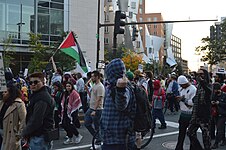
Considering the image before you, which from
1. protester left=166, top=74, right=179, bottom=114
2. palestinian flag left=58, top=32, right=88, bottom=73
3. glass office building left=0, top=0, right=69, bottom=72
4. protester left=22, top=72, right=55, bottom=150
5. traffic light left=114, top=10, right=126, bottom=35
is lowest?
protester left=166, top=74, right=179, bottom=114

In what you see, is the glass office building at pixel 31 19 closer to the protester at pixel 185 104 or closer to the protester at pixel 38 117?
the protester at pixel 185 104

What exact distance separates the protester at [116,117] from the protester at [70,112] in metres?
4.67

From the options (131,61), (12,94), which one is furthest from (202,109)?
(131,61)

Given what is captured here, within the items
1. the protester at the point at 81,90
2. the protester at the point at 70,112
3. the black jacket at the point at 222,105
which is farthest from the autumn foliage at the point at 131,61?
the black jacket at the point at 222,105

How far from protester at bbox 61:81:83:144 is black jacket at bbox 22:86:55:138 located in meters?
3.84

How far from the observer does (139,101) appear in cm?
402

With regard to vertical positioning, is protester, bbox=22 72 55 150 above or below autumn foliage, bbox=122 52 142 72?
above

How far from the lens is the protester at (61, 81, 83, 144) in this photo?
8.62 m

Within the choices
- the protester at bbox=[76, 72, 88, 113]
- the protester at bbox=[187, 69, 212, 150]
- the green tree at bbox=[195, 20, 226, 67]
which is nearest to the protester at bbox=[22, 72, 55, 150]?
the protester at bbox=[187, 69, 212, 150]

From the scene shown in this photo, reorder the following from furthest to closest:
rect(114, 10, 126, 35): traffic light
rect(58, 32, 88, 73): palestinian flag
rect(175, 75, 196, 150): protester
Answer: rect(114, 10, 126, 35): traffic light, rect(58, 32, 88, 73): palestinian flag, rect(175, 75, 196, 150): protester

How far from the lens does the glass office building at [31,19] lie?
33.1 metres

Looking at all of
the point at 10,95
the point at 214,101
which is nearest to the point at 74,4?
the point at 214,101

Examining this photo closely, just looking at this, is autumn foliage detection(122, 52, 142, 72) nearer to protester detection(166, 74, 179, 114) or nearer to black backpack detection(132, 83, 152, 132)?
protester detection(166, 74, 179, 114)

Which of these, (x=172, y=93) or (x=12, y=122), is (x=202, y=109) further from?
(x=172, y=93)
